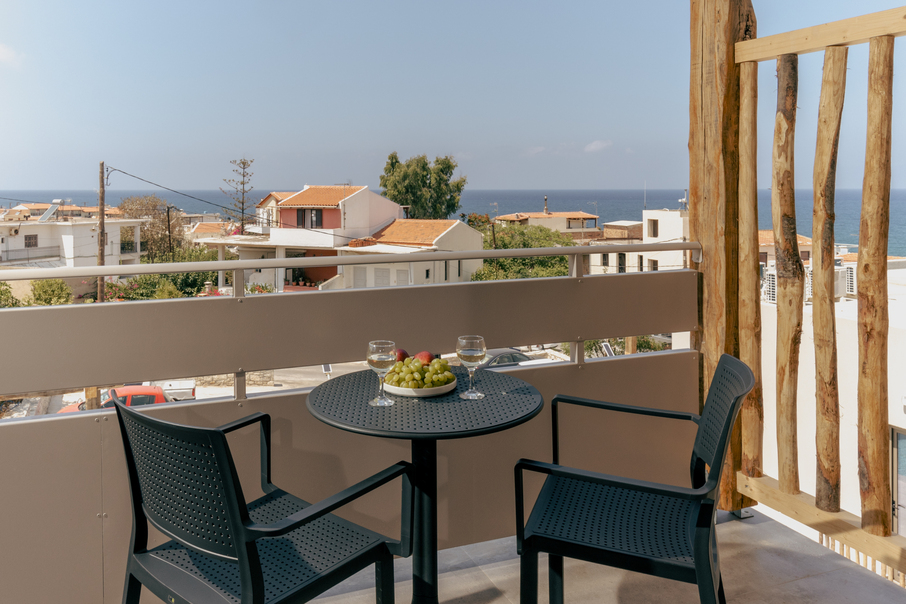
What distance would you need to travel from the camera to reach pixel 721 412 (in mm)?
1536

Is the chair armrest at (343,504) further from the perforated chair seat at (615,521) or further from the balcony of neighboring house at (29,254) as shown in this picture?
the balcony of neighboring house at (29,254)

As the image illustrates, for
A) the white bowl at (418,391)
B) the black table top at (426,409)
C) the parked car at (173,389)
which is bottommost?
the parked car at (173,389)

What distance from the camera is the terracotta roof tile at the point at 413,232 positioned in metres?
23.4

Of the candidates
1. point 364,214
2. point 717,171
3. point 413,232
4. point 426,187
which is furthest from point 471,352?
point 426,187

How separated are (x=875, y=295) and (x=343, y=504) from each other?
5.45 feet

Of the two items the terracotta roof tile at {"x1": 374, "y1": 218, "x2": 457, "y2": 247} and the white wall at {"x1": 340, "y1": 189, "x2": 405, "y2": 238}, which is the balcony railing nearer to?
the terracotta roof tile at {"x1": 374, "y1": 218, "x2": 457, "y2": 247}

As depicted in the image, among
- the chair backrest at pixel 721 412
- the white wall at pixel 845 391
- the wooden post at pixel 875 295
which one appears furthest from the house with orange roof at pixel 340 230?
the chair backrest at pixel 721 412

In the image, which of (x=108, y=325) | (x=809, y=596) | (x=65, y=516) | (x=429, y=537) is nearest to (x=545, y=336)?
(x=429, y=537)

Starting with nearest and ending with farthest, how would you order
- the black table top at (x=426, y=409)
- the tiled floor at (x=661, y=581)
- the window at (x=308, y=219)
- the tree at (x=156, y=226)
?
the black table top at (x=426, y=409)
the tiled floor at (x=661, y=581)
the tree at (x=156, y=226)
the window at (x=308, y=219)

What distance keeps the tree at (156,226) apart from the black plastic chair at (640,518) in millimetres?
24030

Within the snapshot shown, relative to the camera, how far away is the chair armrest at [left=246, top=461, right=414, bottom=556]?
115 cm

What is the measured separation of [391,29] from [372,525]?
146ft

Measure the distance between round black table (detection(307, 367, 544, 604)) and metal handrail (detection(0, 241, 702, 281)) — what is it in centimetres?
39

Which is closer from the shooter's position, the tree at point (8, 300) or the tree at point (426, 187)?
the tree at point (8, 300)
